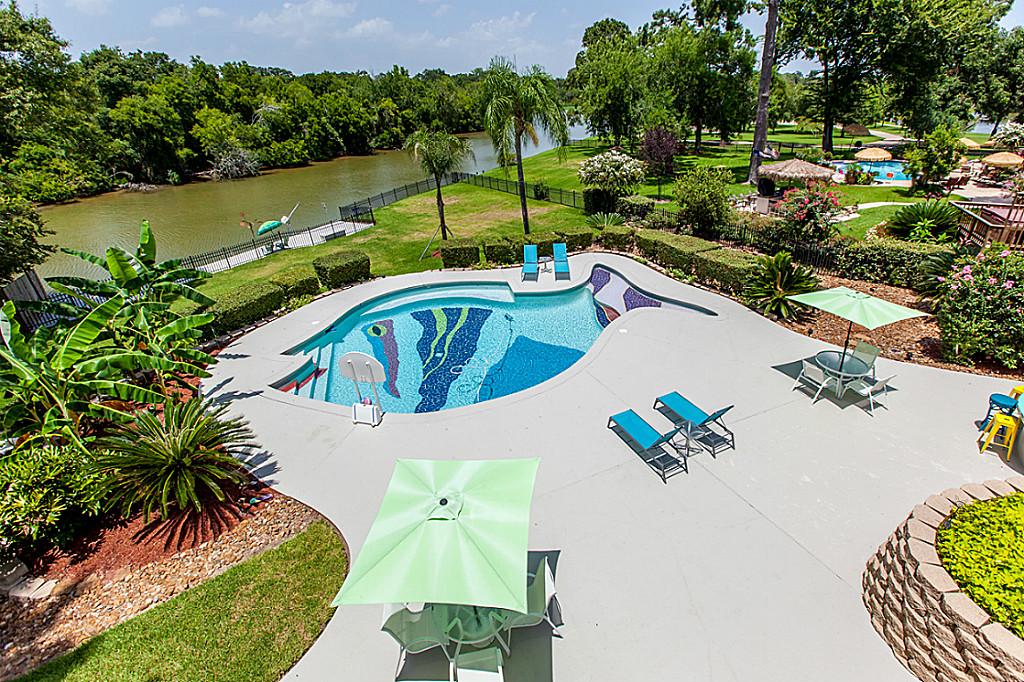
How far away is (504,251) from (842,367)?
12.7 m

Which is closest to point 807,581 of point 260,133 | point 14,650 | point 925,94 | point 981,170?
point 14,650

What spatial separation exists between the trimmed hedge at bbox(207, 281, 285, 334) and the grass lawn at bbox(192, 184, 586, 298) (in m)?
4.46

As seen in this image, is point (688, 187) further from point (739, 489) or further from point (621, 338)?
point (739, 489)

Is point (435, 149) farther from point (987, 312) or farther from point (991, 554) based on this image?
point (991, 554)

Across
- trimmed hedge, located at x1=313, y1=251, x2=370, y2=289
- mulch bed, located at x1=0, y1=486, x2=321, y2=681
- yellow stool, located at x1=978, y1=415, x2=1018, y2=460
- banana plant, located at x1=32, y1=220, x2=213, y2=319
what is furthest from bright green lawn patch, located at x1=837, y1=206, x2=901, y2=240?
banana plant, located at x1=32, y1=220, x2=213, y2=319

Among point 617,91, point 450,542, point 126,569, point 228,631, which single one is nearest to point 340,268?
point 126,569

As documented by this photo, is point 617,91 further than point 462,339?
Yes

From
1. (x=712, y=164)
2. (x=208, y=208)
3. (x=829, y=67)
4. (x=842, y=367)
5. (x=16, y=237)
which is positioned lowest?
(x=842, y=367)

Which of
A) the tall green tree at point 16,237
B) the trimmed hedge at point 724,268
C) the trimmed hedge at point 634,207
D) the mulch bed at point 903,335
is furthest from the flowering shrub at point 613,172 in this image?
the tall green tree at point 16,237

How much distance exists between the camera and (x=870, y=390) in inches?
338

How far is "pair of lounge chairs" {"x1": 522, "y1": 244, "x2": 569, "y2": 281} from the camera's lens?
17312 millimetres

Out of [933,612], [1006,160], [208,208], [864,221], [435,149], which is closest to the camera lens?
[933,612]

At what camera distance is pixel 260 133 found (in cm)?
6159

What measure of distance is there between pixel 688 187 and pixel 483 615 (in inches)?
746
